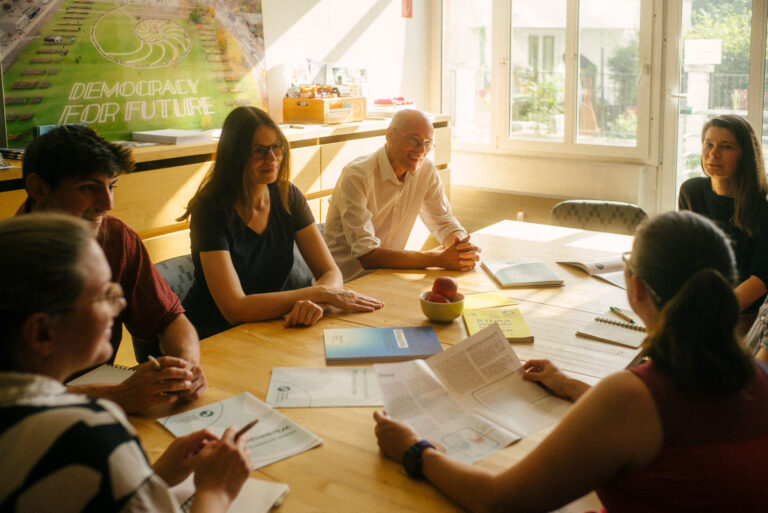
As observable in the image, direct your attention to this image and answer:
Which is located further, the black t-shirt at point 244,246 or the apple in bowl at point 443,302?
the black t-shirt at point 244,246

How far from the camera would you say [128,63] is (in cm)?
329

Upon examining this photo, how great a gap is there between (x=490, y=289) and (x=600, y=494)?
130 centimetres

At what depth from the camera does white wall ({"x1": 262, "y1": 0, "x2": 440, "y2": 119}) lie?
13.4ft

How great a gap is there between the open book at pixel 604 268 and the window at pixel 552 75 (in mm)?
2203

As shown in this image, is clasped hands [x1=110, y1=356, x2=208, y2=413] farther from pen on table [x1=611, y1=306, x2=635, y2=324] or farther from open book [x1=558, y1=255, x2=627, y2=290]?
open book [x1=558, y1=255, x2=627, y2=290]

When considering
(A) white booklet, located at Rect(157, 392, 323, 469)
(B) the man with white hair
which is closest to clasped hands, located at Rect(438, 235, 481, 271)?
(B) the man with white hair

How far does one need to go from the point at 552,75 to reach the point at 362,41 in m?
1.31

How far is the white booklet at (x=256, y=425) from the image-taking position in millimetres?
1328

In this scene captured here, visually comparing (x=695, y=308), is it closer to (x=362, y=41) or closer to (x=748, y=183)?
(x=748, y=183)

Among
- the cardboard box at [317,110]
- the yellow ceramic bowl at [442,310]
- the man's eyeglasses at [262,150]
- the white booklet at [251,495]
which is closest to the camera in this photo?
the white booklet at [251,495]

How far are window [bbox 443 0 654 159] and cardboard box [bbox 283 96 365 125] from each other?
1363mm

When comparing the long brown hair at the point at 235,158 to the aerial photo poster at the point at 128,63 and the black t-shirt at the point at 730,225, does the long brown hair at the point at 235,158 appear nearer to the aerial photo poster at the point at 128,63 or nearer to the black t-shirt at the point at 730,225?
the aerial photo poster at the point at 128,63

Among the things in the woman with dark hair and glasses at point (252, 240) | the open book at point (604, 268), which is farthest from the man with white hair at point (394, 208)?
the open book at point (604, 268)

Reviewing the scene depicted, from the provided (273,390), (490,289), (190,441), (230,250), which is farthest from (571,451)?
(230,250)
